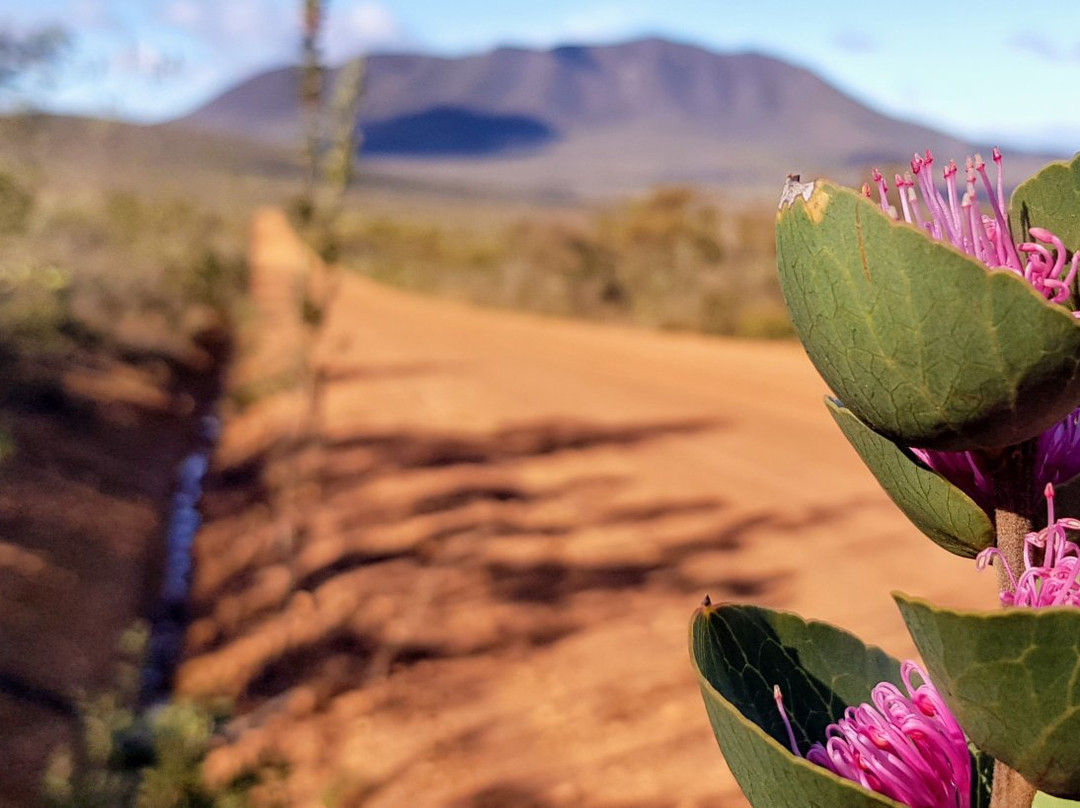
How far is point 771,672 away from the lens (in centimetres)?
91

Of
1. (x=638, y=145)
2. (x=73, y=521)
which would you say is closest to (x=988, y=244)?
(x=73, y=521)

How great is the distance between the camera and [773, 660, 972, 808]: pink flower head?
2.70ft

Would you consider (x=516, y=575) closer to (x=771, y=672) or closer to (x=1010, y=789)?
(x=771, y=672)

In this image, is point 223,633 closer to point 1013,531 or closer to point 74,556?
point 74,556

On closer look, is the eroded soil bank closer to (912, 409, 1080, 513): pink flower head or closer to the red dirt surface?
the red dirt surface

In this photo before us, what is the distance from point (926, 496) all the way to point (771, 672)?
19 centimetres

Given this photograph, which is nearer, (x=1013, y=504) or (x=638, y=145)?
(x=1013, y=504)

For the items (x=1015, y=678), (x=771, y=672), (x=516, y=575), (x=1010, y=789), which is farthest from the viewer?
(x=516, y=575)

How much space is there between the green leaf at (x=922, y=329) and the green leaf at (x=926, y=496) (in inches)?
3.2

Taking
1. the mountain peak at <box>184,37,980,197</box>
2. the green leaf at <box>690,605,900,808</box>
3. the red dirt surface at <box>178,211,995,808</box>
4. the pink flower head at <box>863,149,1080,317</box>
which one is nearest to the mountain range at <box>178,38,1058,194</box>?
the mountain peak at <box>184,37,980,197</box>

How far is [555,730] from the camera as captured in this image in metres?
4.60

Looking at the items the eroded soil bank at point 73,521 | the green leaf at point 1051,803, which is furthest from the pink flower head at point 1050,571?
the eroded soil bank at point 73,521

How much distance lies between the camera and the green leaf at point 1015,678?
2.09 ft

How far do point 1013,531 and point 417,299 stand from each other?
66.2 ft
